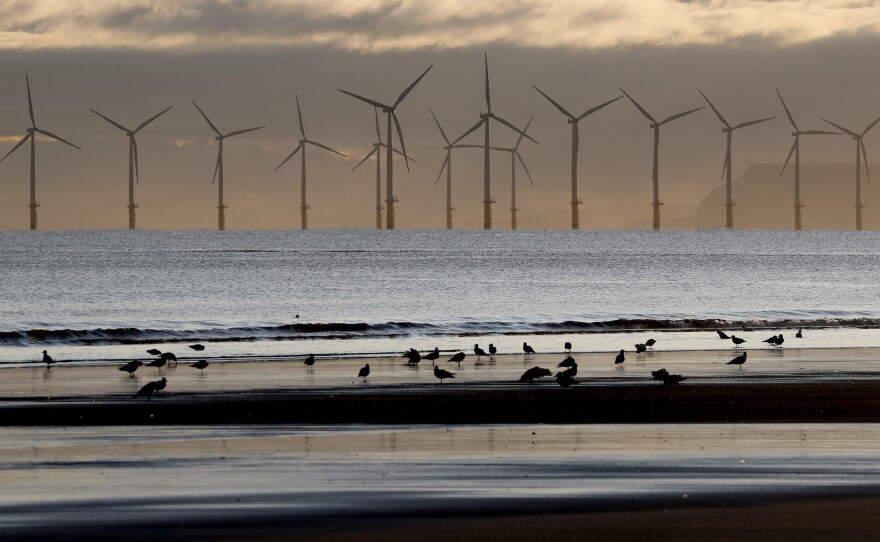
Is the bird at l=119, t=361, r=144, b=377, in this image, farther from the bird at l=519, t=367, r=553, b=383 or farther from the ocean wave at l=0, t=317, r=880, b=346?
the ocean wave at l=0, t=317, r=880, b=346

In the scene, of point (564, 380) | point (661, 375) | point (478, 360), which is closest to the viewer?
point (564, 380)

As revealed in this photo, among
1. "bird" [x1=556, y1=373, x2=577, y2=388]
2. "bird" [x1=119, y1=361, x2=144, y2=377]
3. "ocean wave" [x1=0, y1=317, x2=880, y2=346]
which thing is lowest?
"bird" [x1=556, y1=373, x2=577, y2=388]

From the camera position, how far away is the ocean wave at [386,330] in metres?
57.5

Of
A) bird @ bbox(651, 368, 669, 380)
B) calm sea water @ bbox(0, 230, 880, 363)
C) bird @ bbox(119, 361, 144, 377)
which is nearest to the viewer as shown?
bird @ bbox(651, 368, 669, 380)

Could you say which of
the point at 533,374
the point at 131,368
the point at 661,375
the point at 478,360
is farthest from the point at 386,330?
the point at 661,375

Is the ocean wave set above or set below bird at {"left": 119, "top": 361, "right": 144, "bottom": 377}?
above

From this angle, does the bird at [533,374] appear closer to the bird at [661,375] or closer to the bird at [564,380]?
the bird at [564,380]

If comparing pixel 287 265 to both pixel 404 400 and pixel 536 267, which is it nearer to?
pixel 536 267

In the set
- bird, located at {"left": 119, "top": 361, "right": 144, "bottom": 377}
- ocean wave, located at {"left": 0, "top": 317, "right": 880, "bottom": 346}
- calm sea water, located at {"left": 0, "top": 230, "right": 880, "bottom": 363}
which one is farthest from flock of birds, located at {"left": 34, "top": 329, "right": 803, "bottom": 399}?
ocean wave, located at {"left": 0, "top": 317, "right": 880, "bottom": 346}

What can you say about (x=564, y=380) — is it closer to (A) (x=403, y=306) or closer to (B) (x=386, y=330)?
(B) (x=386, y=330)

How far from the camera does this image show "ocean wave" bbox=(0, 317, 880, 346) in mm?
57500

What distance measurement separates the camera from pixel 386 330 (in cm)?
6331

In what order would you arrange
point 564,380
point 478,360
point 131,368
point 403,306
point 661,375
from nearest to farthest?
point 564,380, point 661,375, point 131,368, point 478,360, point 403,306

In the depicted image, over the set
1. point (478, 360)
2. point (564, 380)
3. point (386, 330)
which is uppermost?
point (386, 330)
